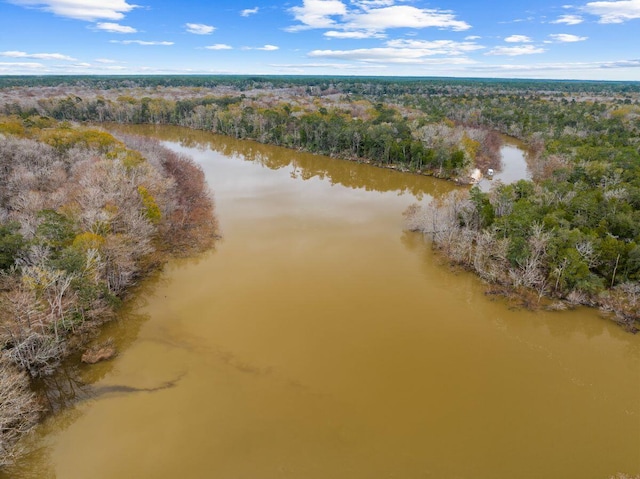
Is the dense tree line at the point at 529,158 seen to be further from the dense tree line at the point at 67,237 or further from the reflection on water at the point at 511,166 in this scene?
the dense tree line at the point at 67,237

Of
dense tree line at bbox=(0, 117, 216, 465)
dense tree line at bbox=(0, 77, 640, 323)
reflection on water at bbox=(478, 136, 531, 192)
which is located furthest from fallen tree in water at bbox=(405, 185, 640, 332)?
dense tree line at bbox=(0, 117, 216, 465)

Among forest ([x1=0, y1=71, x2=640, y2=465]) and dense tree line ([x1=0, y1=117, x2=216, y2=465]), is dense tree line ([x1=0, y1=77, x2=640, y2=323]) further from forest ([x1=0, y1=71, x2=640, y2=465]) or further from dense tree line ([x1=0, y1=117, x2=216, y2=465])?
dense tree line ([x1=0, y1=117, x2=216, y2=465])

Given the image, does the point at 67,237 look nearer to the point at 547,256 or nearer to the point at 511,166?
the point at 547,256

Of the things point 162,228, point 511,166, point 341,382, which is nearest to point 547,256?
point 341,382

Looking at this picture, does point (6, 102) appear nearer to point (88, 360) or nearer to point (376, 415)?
point (88, 360)

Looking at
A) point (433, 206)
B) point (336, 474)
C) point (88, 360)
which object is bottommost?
point (336, 474)

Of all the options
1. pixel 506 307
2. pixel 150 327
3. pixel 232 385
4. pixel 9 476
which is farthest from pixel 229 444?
pixel 506 307
